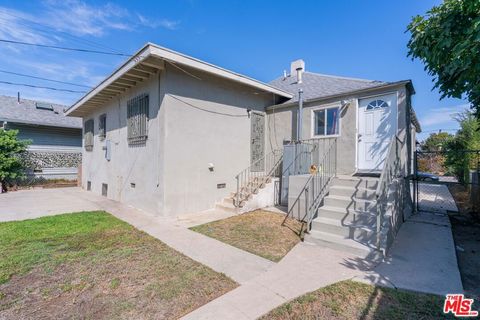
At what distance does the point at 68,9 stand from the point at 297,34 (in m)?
9.12

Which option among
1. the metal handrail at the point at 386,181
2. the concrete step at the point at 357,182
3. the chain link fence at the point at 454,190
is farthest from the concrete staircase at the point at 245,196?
the chain link fence at the point at 454,190

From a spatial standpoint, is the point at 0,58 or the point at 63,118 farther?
the point at 63,118

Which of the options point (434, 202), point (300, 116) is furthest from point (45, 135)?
point (434, 202)

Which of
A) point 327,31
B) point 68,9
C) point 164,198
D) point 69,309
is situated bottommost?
point 69,309

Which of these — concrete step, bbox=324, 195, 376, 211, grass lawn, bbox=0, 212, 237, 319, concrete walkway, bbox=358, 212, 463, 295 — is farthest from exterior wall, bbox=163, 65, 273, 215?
concrete walkway, bbox=358, 212, 463, 295

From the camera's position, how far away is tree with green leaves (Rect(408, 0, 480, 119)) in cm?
350

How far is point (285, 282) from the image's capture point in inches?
124

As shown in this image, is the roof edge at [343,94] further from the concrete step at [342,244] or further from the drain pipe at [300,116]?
the concrete step at [342,244]

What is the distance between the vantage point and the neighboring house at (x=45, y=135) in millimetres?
12977

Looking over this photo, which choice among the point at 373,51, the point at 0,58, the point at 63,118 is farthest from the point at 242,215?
the point at 63,118

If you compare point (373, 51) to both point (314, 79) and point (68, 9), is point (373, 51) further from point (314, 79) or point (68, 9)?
point (68, 9)

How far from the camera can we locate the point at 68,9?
900cm

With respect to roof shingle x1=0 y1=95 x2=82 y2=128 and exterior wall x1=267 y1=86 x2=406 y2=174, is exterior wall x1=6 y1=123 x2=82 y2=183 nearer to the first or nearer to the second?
roof shingle x1=0 y1=95 x2=82 y2=128

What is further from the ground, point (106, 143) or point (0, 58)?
point (0, 58)
